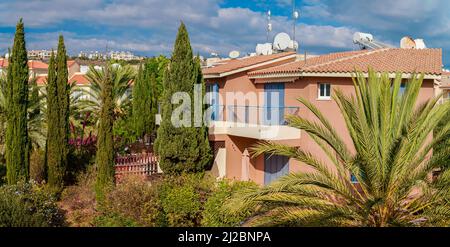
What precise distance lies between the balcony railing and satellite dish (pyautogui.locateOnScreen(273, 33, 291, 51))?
5401 mm

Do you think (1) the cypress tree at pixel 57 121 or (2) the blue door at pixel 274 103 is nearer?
(1) the cypress tree at pixel 57 121

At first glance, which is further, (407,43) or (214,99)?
(407,43)

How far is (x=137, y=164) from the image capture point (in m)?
20.4

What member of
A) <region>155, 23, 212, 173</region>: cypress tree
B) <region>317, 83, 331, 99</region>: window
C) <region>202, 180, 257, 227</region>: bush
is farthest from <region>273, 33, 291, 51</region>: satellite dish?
<region>202, 180, 257, 227</region>: bush

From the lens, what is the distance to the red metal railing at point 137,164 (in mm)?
20156

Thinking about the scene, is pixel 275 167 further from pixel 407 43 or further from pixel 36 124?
pixel 36 124

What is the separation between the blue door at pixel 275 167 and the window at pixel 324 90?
3128mm

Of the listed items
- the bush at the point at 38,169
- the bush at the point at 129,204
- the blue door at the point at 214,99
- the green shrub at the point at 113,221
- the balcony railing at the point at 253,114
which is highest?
the blue door at the point at 214,99

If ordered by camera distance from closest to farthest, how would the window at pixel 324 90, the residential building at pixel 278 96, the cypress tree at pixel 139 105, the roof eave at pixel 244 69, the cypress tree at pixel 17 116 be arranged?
1. the cypress tree at pixel 17 116
2. the residential building at pixel 278 96
3. the window at pixel 324 90
4. the roof eave at pixel 244 69
5. the cypress tree at pixel 139 105

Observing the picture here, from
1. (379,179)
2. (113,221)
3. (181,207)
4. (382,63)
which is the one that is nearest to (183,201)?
(181,207)

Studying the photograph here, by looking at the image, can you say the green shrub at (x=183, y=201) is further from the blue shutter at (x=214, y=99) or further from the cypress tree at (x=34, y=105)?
the cypress tree at (x=34, y=105)

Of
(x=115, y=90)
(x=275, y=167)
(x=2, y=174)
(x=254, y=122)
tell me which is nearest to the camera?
(x=2, y=174)

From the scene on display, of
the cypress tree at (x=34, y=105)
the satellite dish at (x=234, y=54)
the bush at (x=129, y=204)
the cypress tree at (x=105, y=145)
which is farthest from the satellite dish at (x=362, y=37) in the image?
the cypress tree at (x=34, y=105)

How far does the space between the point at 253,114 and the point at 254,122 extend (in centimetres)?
38
